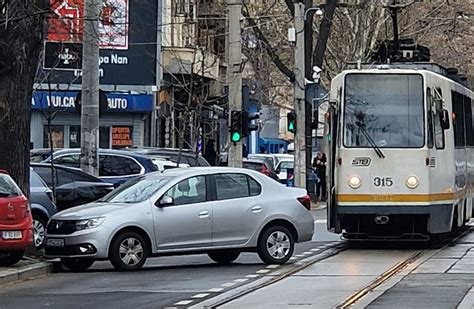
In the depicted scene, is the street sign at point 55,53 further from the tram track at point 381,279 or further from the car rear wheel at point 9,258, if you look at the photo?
the tram track at point 381,279

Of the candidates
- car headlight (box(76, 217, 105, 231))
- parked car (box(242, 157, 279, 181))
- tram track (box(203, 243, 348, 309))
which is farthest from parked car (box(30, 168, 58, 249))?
parked car (box(242, 157, 279, 181))

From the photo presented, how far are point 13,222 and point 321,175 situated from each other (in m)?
26.1

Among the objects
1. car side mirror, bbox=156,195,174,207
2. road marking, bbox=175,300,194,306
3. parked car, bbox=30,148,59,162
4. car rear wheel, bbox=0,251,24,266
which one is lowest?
road marking, bbox=175,300,194,306

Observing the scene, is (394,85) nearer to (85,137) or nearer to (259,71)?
(85,137)

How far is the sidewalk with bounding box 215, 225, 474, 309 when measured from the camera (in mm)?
14742

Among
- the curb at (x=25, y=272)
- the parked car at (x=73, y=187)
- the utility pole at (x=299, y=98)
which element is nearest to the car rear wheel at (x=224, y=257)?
the curb at (x=25, y=272)

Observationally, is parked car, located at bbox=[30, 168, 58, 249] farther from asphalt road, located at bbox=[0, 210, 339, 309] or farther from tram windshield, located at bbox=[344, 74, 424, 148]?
tram windshield, located at bbox=[344, 74, 424, 148]

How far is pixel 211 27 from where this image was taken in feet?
172

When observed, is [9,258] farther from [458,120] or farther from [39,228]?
[458,120]

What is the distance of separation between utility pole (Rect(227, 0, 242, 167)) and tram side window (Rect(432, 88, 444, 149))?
299 inches

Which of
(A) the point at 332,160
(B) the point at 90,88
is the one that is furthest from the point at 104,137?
(A) the point at 332,160

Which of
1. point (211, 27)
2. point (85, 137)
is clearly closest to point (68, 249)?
point (85, 137)

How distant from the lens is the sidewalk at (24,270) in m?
18.0

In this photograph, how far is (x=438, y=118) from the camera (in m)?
23.5
